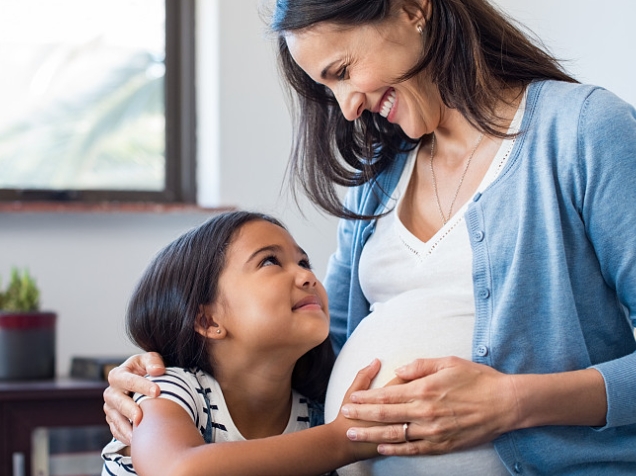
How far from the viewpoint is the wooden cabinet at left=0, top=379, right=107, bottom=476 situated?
219 cm

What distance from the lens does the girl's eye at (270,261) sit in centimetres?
144

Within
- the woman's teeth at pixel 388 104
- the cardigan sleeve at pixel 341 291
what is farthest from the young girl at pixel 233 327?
the woman's teeth at pixel 388 104

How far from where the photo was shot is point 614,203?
3.95ft

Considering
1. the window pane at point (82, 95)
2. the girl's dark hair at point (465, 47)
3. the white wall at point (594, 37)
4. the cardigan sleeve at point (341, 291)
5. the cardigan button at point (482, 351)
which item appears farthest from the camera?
the window pane at point (82, 95)

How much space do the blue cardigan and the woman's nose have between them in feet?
0.83

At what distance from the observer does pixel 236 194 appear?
2707mm

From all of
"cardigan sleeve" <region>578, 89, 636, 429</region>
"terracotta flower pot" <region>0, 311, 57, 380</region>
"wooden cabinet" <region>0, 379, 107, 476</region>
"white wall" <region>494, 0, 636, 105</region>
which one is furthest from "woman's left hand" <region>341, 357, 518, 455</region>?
"terracotta flower pot" <region>0, 311, 57, 380</region>

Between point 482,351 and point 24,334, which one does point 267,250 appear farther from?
point 24,334

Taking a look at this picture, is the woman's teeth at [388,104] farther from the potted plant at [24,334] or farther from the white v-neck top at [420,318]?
the potted plant at [24,334]

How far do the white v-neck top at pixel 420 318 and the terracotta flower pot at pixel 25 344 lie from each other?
46.4 inches

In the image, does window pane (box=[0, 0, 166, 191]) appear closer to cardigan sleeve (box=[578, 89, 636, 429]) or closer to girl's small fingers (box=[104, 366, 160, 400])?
girl's small fingers (box=[104, 366, 160, 400])

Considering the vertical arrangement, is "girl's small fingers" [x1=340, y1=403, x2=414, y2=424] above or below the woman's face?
below

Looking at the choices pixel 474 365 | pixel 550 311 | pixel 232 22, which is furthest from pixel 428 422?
pixel 232 22

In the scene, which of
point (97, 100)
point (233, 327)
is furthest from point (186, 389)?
point (97, 100)
